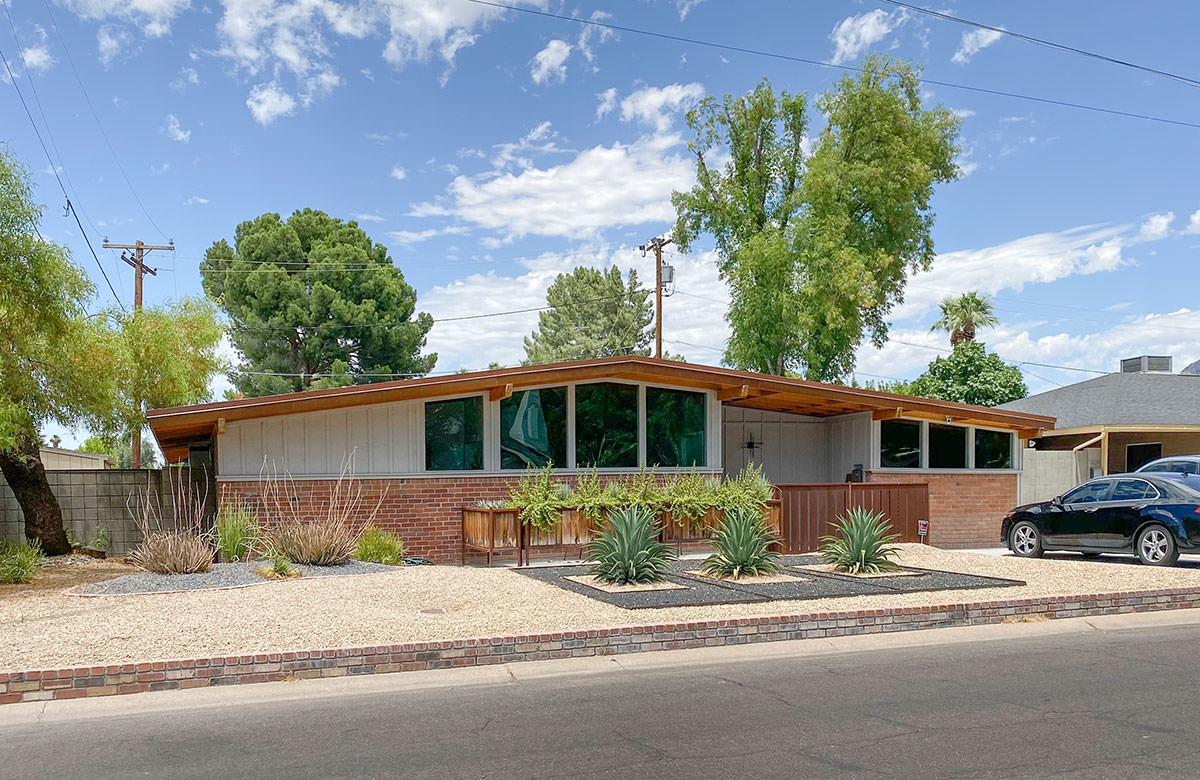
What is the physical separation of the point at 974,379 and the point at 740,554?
26020mm

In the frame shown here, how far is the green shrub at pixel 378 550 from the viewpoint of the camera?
14.4m

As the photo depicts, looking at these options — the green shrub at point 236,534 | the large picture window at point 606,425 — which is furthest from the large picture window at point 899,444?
the green shrub at point 236,534

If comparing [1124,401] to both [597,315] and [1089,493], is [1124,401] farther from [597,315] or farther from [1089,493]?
[597,315]

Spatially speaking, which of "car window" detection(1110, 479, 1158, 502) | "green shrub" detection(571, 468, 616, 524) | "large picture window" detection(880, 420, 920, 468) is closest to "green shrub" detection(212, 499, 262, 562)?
"green shrub" detection(571, 468, 616, 524)

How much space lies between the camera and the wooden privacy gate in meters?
16.5

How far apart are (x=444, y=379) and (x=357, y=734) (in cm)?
954

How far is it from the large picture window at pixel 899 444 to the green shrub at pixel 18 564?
1534cm

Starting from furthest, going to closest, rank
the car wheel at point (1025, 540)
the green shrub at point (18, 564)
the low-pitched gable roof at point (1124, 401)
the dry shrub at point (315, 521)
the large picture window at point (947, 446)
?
the low-pitched gable roof at point (1124, 401) → the large picture window at point (947, 446) → the car wheel at point (1025, 540) → the dry shrub at point (315, 521) → the green shrub at point (18, 564)

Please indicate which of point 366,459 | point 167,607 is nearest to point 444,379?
point 366,459

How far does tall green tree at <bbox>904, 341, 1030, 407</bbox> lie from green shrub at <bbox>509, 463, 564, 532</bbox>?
940 inches

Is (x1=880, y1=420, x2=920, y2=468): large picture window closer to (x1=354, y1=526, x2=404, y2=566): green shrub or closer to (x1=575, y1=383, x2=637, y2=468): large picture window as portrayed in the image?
(x1=575, y1=383, x2=637, y2=468): large picture window

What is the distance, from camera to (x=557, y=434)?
17.2m

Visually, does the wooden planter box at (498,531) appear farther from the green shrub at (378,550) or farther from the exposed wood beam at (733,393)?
the exposed wood beam at (733,393)

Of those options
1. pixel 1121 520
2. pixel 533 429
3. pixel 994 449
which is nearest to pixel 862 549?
pixel 1121 520
